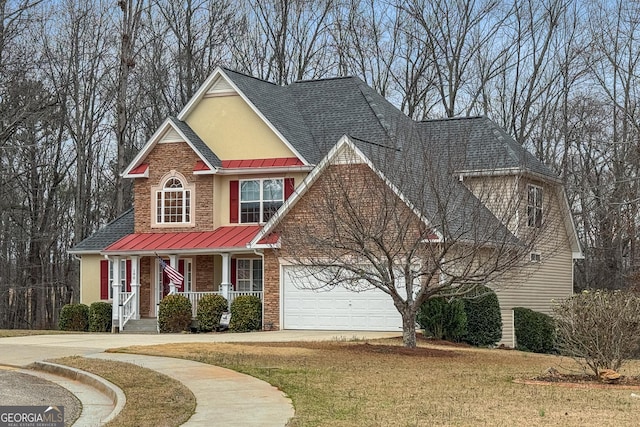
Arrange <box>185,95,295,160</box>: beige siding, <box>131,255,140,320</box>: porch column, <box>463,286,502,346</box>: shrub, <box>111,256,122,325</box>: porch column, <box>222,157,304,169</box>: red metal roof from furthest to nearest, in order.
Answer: <box>131,255,140,320</box>: porch column < <box>111,256,122,325</box>: porch column < <box>185,95,295,160</box>: beige siding < <box>222,157,304,169</box>: red metal roof < <box>463,286,502,346</box>: shrub

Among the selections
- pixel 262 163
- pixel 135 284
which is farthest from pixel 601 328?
pixel 135 284

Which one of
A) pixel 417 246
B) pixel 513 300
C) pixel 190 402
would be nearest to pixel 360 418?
pixel 190 402

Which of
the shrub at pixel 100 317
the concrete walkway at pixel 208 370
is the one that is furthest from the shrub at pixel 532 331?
the shrub at pixel 100 317

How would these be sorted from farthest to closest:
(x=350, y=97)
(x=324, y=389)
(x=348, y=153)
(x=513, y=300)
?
1. (x=350, y=97)
2. (x=513, y=300)
3. (x=348, y=153)
4. (x=324, y=389)

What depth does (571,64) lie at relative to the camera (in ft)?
152

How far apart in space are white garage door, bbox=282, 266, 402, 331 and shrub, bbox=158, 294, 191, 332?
3544 millimetres

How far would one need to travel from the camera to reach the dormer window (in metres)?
35.4

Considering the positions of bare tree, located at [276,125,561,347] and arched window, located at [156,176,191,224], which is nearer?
bare tree, located at [276,125,561,347]

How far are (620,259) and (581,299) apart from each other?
99.7 feet

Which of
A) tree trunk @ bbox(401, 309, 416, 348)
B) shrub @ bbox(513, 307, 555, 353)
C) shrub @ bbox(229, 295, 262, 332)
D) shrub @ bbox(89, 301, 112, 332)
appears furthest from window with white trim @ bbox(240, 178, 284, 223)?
tree trunk @ bbox(401, 309, 416, 348)

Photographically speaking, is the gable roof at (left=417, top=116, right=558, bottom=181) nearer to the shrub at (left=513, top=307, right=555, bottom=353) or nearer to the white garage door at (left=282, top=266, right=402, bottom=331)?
the shrub at (left=513, top=307, right=555, bottom=353)

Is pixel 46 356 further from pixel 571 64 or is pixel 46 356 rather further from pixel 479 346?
pixel 571 64

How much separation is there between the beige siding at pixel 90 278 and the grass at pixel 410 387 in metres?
16.4

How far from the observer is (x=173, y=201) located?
35719mm
